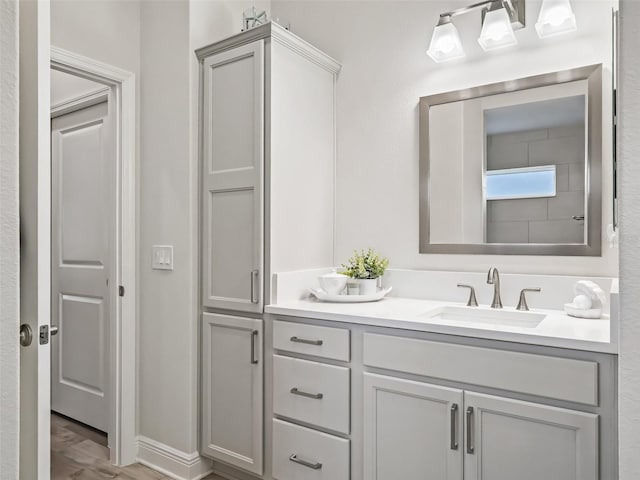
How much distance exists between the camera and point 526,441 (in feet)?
4.77

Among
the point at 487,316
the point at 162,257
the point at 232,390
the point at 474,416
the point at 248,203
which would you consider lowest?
the point at 232,390

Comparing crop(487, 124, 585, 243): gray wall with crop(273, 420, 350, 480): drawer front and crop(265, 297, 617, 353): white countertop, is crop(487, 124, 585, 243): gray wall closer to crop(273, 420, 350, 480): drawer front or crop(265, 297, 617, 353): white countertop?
crop(265, 297, 617, 353): white countertop

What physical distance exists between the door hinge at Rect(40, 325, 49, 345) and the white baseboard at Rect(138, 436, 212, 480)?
143cm

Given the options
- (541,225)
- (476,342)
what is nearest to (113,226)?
(476,342)

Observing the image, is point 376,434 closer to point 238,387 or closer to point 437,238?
point 238,387

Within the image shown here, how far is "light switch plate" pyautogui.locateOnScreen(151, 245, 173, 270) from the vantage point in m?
2.37

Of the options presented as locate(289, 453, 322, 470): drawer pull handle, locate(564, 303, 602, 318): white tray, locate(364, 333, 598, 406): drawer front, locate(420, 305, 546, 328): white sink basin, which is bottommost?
locate(289, 453, 322, 470): drawer pull handle

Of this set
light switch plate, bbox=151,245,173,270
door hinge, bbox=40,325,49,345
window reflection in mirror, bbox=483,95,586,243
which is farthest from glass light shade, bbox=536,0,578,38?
door hinge, bbox=40,325,49,345

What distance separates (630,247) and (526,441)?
1.03 m

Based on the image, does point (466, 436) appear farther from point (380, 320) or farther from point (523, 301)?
point (523, 301)

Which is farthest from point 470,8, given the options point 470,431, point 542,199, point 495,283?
point 470,431

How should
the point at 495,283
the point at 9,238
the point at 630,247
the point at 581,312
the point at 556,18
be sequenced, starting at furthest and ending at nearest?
the point at 495,283, the point at 556,18, the point at 581,312, the point at 630,247, the point at 9,238

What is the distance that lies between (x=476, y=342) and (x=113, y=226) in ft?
6.27

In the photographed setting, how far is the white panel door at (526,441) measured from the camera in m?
1.37
